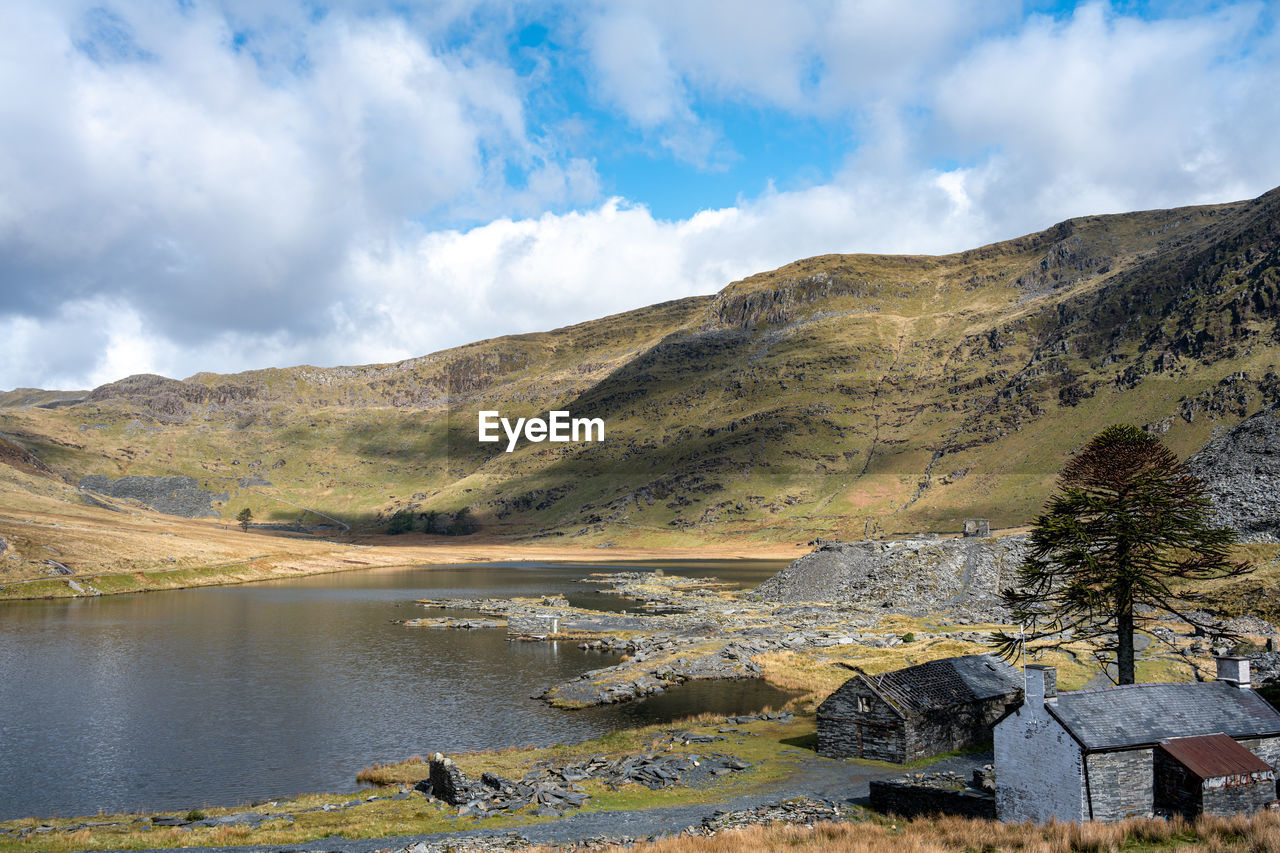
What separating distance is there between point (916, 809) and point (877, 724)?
932 cm

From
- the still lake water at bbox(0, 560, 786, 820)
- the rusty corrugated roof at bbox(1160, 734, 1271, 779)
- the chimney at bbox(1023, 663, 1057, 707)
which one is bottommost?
the still lake water at bbox(0, 560, 786, 820)

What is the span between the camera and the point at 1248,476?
290ft

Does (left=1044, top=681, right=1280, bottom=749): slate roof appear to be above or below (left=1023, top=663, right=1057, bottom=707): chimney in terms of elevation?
below

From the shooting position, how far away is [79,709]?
5628 cm

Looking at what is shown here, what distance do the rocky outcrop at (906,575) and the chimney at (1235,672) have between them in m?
59.9

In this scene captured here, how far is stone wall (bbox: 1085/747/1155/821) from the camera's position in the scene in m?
28.2

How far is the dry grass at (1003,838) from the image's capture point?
24.9 m

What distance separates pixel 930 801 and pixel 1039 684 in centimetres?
743

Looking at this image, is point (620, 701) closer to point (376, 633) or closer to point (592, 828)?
point (592, 828)

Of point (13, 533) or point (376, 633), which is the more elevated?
point (13, 533)

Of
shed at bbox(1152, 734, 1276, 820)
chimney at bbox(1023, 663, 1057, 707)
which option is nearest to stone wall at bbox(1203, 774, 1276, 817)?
shed at bbox(1152, 734, 1276, 820)

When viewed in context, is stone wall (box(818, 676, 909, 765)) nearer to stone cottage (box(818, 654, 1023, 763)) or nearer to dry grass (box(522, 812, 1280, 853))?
stone cottage (box(818, 654, 1023, 763))

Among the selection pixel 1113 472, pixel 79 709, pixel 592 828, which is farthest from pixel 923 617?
pixel 79 709

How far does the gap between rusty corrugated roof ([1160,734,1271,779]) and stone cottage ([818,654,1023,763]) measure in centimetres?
1348
